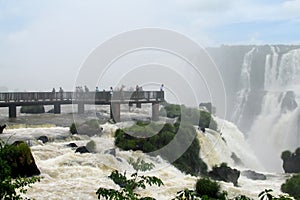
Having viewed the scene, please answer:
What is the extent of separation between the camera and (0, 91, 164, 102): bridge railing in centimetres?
2264

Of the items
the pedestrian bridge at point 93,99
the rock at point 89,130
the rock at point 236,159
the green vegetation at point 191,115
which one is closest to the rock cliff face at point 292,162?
the rock at point 236,159

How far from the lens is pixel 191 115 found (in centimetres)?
2086

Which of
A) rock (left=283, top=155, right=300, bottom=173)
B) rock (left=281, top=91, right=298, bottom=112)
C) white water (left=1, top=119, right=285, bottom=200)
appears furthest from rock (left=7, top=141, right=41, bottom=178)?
rock (left=281, top=91, right=298, bottom=112)

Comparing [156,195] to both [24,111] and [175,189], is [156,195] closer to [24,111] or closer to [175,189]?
[175,189]

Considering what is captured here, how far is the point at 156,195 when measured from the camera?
976 centimetres

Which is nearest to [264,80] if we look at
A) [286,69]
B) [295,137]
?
[286,69]

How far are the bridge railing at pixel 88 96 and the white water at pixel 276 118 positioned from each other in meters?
7.84

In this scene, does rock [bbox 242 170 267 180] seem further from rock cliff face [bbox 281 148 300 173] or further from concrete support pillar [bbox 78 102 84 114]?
concrete support pillar [bbox 78 102 84 114]

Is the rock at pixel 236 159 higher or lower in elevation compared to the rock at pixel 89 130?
lower

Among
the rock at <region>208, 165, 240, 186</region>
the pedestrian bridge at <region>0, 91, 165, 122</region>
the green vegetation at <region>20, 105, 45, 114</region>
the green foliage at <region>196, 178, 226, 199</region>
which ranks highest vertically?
the pedestrian bridge at <region>0, 91, 165, 122</region>

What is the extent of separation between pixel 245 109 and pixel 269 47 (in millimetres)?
13071

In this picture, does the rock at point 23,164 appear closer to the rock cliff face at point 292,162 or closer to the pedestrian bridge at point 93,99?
the pedestrian bridge at point 93,99

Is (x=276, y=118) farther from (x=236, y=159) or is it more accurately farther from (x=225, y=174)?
(x=225, y=174)

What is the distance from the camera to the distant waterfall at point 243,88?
3934 cm
